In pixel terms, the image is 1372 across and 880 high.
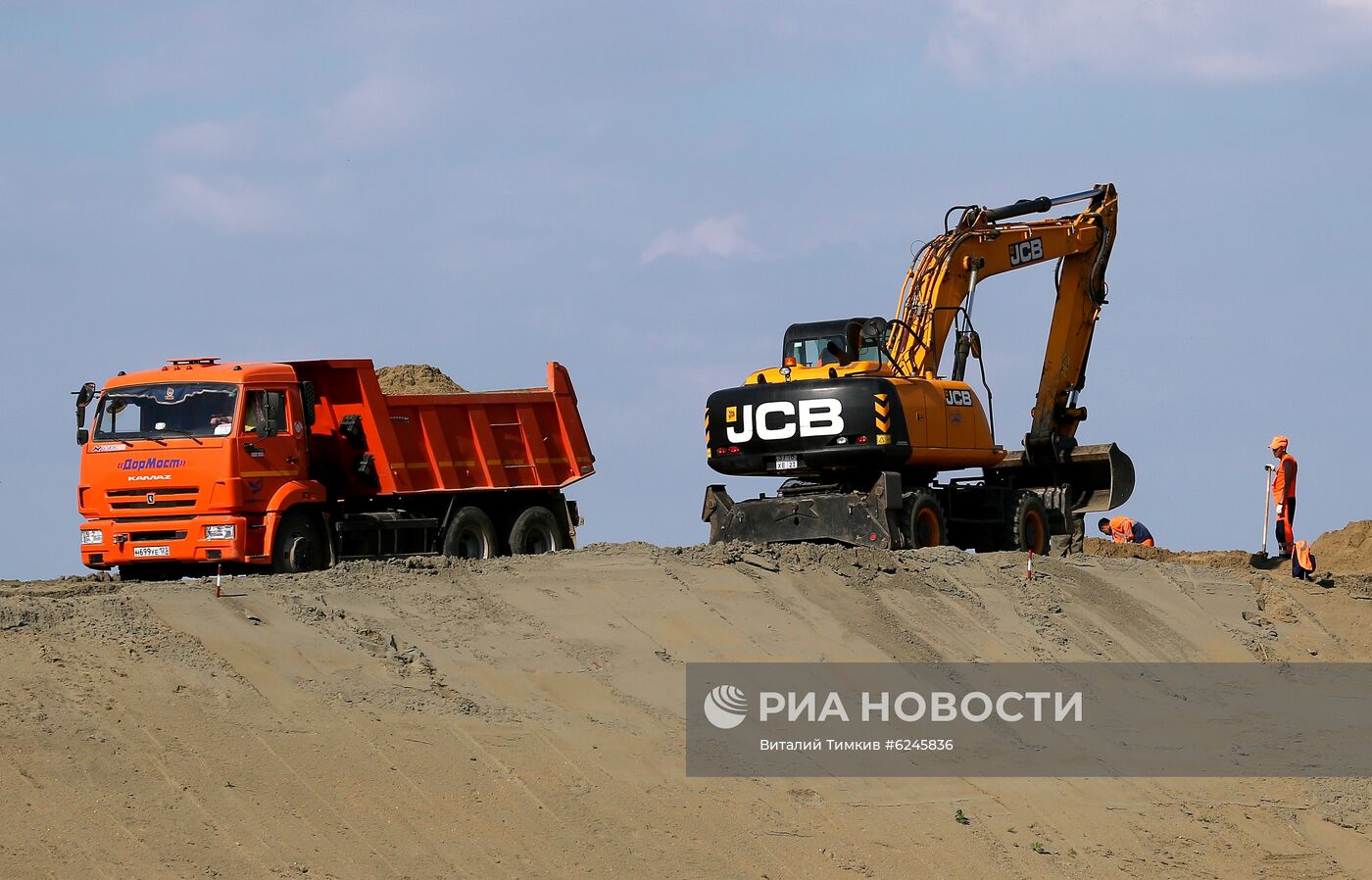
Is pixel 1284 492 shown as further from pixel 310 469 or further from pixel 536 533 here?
pixel 310 469

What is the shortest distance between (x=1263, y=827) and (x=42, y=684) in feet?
32.1

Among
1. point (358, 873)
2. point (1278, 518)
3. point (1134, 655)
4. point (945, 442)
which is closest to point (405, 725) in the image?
point (358, 873)

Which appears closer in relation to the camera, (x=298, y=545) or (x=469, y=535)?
(x=298, y=545)

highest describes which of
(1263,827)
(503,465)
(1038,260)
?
(1038,260)

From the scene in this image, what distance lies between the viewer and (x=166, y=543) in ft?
60.7

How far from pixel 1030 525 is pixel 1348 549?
330 inches

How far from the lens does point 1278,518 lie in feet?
76.7

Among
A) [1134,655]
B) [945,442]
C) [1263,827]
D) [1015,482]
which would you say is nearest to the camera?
[1263,827]

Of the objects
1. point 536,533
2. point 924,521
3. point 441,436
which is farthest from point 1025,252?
point 441,436

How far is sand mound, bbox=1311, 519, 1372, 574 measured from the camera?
2753 centimetres

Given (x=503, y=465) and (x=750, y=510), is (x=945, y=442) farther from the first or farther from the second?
(x=503, y=465)

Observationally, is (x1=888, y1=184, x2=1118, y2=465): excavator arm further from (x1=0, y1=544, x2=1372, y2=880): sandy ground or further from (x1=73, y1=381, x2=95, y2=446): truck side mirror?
(x1=73, y1=381, x2=95, y2=446): truck side mirror

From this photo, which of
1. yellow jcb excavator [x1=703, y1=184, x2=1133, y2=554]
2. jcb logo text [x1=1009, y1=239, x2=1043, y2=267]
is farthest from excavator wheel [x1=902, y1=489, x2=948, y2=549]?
jcb logo text [x1=1009, y1=239, x2=1043, y2=267]

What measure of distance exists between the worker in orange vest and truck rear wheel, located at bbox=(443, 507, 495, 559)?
1055 cm
